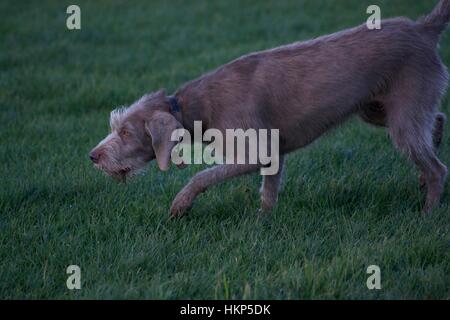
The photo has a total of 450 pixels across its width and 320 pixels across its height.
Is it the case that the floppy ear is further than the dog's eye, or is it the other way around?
the dog's eye

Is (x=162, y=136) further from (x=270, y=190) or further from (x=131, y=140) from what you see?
(x=270, y=190)

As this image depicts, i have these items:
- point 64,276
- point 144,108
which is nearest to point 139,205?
point 144,108

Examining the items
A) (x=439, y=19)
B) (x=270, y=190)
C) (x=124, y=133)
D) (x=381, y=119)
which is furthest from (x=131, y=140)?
(x=439, y=19)

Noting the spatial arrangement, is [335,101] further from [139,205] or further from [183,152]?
[139,205]

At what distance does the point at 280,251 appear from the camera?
162 inches

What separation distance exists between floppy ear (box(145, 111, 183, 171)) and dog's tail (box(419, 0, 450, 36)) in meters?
2.15

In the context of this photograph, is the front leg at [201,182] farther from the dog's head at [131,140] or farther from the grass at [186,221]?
the dog's head at [131,140]

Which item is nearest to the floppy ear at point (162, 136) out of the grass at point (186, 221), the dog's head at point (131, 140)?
the dog's head at point (131, 140)

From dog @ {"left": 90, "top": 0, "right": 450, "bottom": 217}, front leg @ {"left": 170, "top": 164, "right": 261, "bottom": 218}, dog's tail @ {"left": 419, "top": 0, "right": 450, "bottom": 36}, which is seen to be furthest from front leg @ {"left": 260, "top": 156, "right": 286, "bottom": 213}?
dog's tail @ {"left": 419, "top": 0, "right": 450, "bottom": 36}

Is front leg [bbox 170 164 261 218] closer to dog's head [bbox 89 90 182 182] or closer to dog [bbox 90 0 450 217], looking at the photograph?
dog [bbox 90 0 450 217]

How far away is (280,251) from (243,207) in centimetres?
94

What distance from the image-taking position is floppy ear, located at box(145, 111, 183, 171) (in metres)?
4.39

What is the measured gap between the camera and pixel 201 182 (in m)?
Answer: 4.50

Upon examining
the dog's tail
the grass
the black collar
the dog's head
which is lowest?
the grass
